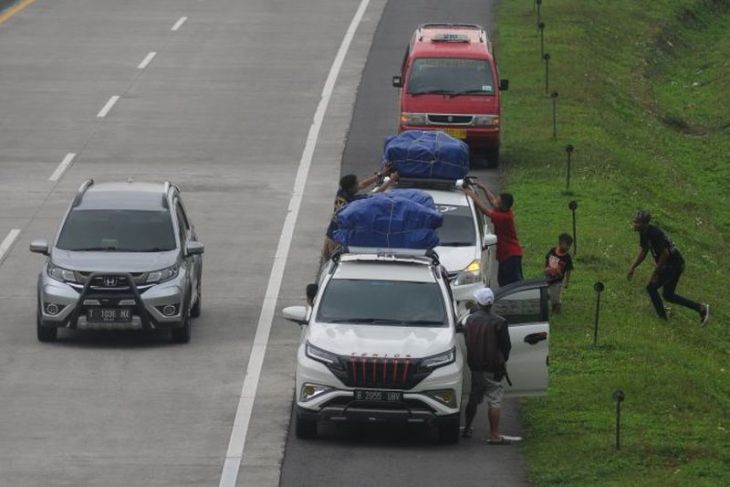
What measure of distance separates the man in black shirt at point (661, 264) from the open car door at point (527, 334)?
547 centimetres

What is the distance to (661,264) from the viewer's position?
26.1m

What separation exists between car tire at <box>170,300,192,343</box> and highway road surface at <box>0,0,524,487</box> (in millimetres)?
151

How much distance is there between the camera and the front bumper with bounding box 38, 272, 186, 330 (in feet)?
77.0

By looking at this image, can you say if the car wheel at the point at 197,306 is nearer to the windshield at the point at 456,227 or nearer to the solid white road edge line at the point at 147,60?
the windshield at the point at 456,227

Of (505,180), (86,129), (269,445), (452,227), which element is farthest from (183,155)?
(269,445)

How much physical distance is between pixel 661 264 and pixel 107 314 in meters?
7.39

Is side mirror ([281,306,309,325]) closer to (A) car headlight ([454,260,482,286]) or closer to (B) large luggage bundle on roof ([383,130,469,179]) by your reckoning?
(A) car headlight ([454,260,482,286])

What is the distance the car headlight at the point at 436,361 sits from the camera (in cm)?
1947

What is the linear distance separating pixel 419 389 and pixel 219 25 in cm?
3167

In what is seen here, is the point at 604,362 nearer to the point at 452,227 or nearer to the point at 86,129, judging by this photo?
the point at 452,227

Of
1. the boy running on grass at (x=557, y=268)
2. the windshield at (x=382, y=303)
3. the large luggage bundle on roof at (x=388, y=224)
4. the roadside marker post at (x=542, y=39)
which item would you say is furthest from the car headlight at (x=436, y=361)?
the roadside marker post at (x=542, y=39)

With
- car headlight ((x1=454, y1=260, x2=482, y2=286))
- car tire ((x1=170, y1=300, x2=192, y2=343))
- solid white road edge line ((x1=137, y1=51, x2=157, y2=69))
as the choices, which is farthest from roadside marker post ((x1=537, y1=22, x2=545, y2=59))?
car tire ((x1=170, y1=300, x2=192, y2=343))

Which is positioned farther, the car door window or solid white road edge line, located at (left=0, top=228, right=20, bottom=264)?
solid white road edge line, located at (left=0, top=228, right=20, bottom=264)

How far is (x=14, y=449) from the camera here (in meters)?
19.5
